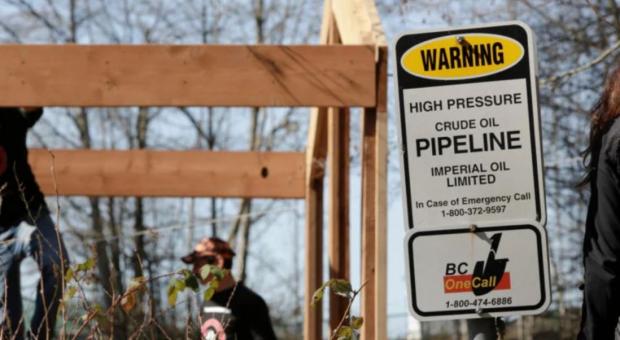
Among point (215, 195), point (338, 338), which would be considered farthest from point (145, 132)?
point (338, 338)

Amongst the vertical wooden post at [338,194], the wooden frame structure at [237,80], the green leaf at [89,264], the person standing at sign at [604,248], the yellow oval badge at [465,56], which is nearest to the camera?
the yellow oval badge at [465,56]

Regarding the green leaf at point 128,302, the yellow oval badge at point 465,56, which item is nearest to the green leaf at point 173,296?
the green leaf at point 128,302

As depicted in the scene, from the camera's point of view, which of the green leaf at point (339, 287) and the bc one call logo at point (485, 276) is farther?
the green leaf at point (339, 287)

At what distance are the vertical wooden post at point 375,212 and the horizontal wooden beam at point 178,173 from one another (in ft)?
13.4

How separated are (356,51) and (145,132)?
55.4ft

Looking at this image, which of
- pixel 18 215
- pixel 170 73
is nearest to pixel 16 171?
pixel 18 215

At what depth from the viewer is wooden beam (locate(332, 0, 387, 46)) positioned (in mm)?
5816

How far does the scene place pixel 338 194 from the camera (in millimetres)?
7250

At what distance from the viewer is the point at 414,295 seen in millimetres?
2955

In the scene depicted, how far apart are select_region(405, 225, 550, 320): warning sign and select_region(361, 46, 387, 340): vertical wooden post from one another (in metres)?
2.44

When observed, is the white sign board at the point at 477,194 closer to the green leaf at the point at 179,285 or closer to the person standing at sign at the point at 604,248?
the person standing at sign at the point at 604,248

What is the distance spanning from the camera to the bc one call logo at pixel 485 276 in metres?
2.91

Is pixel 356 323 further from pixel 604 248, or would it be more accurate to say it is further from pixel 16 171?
pixel 16 171

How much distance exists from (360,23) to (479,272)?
3226 millimetres
